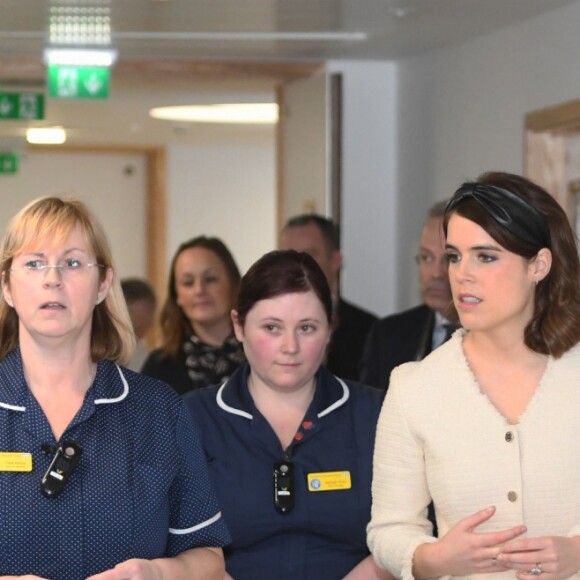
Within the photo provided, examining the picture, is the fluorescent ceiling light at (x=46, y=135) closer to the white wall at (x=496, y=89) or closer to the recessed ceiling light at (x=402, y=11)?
the white wall at (x=496, y=89)

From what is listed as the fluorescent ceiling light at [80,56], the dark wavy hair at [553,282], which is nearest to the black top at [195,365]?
the dark wavy hair at [553,282]

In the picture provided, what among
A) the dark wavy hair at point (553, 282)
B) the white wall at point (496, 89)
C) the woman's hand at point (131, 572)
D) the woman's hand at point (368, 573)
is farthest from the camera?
the white wall at point (496, 89)

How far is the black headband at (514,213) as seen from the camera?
2764mm

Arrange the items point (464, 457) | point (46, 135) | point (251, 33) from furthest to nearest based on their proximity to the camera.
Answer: point (46, 135)
point (251, 33)
point (464, 457)

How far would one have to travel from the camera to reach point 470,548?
2.65 m

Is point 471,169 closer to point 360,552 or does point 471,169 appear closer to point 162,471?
point 360,552

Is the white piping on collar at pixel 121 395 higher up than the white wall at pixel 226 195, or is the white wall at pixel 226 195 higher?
the white wall at pixel 226 195

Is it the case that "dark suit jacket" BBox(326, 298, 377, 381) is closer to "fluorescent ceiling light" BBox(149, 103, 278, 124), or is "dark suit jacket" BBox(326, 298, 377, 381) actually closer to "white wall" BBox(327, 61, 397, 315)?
"white wall" BBox(327, 61, 397, 315)

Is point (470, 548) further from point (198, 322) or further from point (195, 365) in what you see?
point (198, 322)

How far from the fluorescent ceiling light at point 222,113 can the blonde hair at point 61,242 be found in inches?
350

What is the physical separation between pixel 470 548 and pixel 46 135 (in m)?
12.3

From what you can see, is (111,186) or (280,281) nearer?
(280,281)

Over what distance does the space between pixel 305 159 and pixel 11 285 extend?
5.95m

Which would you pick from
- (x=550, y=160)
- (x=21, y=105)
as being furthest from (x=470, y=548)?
(x=21, y=105)
